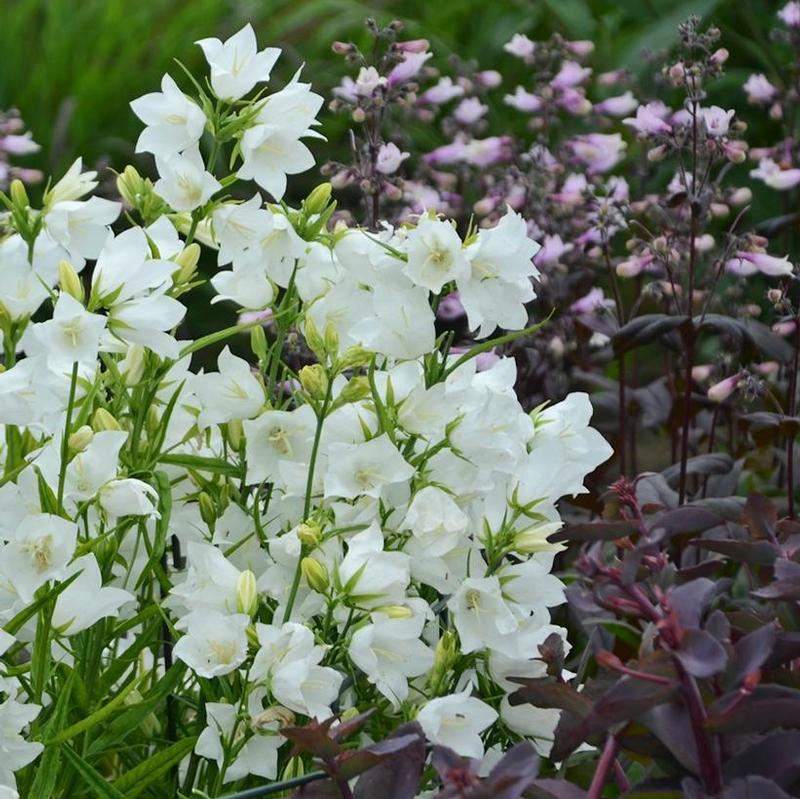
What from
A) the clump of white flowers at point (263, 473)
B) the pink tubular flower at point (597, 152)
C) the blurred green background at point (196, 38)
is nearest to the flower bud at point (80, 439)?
the clump of white flowers at point (263, 473)

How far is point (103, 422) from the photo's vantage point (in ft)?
4.09

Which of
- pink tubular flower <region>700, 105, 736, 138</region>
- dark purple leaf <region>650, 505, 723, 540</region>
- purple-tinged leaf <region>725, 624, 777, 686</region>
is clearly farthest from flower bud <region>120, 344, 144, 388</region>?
pink tubular flower <region>700, 105, 736, 138</region>

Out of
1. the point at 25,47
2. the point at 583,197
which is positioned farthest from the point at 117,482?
the point at 25,47

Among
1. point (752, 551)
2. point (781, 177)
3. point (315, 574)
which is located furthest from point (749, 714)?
point (781, 177)

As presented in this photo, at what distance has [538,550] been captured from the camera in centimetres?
121

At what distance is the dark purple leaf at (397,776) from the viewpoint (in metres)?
A: 1.02

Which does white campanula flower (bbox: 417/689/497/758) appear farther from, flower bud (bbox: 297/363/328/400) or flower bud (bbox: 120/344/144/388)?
flower bud (bbox: 120/344/144/388)

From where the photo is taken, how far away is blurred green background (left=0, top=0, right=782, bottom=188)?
14.4 feet

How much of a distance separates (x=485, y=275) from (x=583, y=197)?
50.2 inches

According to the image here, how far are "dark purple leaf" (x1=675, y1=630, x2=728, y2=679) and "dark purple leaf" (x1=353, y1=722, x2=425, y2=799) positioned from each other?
19 centimetres

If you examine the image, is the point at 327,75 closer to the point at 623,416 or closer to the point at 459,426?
the point at 623,416

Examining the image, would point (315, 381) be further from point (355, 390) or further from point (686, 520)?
point (686, 520)

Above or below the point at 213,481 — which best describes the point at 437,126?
below

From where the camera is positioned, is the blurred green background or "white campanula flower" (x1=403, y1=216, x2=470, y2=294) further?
the blurred green background
